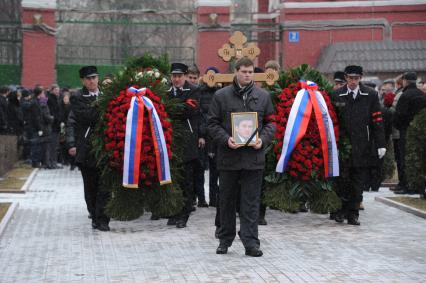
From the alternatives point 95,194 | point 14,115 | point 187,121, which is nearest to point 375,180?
point 187,121

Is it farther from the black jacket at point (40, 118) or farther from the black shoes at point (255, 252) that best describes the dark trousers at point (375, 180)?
the black jacket at point (40, 118)

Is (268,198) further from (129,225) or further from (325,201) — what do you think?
A: (129,225)

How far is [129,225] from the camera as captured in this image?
13758 millimetres

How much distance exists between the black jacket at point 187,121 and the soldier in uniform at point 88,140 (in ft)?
3.59

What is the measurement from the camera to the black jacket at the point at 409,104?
1702 centimetres

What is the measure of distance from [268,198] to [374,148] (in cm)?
158

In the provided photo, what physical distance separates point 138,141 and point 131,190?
0.66m

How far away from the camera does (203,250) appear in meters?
11.3

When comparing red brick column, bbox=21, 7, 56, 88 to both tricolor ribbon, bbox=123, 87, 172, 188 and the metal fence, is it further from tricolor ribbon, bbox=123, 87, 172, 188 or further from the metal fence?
tricolor ribbon, bbox=123, 87, 172, 188

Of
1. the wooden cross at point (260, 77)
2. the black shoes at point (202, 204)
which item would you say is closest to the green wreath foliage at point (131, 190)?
the wooden cross at point (260, 77)

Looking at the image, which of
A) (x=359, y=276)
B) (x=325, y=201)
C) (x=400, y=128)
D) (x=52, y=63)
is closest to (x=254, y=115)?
(x=359, y=276)

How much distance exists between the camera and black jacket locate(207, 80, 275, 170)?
10852 millimetres

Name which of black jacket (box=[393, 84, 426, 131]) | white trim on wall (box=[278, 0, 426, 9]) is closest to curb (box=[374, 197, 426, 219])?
black jacket (box=[393, 84, 426, 131])

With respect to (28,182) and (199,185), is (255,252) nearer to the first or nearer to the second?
(199,185)
